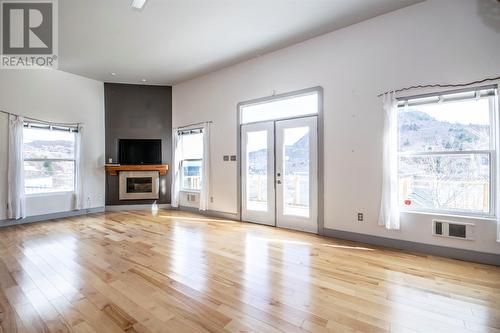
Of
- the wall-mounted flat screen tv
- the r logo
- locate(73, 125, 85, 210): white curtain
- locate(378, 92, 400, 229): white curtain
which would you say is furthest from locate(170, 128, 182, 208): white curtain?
locate(378, 92, 400, 229): white curtain

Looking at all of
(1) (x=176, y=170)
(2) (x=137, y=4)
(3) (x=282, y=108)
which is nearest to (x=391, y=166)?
(3) (x=282, y=108)

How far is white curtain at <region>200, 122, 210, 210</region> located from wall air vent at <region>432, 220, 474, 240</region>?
13.7 ft

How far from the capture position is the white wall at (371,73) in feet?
9.68

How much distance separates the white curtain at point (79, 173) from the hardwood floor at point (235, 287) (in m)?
1.91

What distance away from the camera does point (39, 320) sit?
1.84 metres

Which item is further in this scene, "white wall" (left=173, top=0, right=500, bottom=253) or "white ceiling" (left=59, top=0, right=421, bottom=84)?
"white ceiling" (left=59, top=0, right=421, bottom=84)

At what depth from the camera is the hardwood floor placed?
1.81 metres

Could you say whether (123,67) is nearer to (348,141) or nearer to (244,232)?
(244,232)

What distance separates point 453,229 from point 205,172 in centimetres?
447

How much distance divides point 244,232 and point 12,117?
4.98 meters

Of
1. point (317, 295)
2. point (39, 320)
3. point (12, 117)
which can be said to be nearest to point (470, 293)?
point (317, 295)

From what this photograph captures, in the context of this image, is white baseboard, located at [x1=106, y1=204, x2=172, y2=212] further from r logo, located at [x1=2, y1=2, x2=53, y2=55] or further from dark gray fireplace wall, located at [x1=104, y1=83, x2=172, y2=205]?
r logo, located at [x1=2, y1=2, x2=53, y2=55]

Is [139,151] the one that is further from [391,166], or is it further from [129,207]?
[391,166]

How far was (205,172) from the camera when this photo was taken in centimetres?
568
